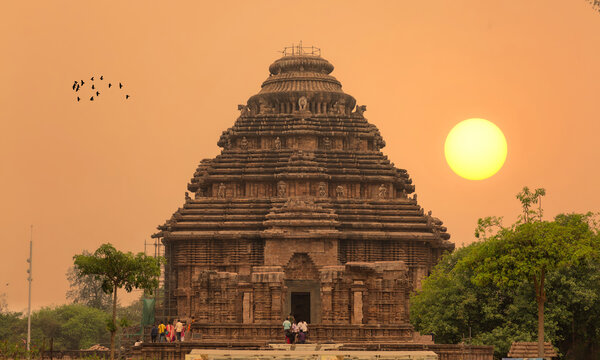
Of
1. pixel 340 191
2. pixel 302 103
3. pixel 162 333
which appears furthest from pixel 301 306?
pixel 302 103

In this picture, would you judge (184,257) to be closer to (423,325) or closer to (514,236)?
(423,325)

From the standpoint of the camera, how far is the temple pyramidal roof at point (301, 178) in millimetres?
71625

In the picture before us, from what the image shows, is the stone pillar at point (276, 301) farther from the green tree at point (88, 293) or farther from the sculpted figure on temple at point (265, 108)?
→ the green tree at point (88, 293)

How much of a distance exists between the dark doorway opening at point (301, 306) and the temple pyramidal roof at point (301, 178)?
527 cm

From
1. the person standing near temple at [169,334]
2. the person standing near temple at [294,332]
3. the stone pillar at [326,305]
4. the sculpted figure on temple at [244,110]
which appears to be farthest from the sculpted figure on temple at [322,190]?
the person standing near temple at [294,332]

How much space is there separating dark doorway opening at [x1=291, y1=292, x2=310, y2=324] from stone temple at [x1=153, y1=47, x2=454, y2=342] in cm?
8

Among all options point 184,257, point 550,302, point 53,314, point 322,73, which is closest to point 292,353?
point 550,302

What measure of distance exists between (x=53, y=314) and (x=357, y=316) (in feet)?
167

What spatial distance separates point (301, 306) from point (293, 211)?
7.98 metres

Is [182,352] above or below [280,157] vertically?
below

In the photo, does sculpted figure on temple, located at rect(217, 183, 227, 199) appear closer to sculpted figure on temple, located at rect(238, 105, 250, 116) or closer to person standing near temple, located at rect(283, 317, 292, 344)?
sculpted figure on temple, located at rect(238, 105, 250, 116)

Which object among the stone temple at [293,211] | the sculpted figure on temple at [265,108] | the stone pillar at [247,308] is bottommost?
the stone pillar at [247,308]

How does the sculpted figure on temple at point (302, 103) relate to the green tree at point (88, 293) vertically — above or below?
above

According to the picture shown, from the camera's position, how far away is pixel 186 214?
73062 mm
